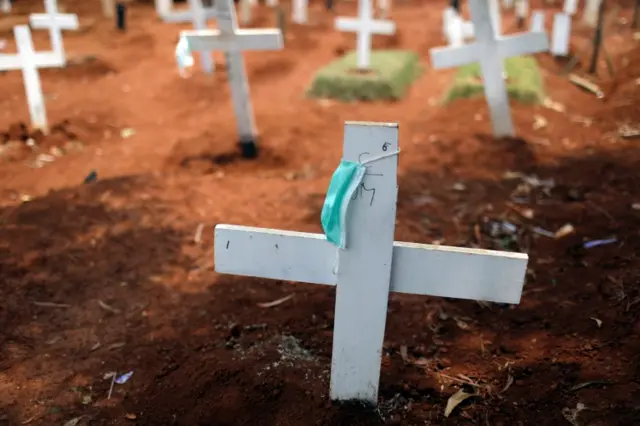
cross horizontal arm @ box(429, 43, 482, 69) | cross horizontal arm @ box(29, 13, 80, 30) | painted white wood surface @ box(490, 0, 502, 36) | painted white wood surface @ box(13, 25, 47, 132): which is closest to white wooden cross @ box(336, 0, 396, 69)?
painted white wood surface @ box(490, 0, 502, 36)

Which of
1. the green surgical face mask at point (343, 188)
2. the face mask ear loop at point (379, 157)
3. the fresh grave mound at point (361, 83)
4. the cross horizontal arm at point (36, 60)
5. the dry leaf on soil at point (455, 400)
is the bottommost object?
the dry leaf on soil at point (455, 400)

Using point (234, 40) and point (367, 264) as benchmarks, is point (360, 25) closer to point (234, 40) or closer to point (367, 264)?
point (234, 40)

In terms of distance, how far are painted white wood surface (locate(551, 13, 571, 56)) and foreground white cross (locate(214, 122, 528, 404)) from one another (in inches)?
296

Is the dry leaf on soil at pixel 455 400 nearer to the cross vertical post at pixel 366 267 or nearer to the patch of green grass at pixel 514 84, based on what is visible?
the cross vertical post at pixel 366 267

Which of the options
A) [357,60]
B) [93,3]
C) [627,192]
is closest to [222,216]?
[627,192]

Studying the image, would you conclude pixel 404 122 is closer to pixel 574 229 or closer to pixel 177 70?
pixel 574 229

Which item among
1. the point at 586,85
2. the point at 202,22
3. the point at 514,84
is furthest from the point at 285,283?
the point at 202,22

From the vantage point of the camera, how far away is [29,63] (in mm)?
5891

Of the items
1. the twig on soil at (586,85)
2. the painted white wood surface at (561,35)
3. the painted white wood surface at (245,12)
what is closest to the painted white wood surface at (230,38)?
the twig on soil at (586,85)

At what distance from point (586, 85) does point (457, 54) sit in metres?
2.59

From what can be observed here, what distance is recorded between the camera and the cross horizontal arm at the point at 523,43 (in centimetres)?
513

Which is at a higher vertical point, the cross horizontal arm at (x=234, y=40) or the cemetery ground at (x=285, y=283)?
the cross horizontal arm at (x=234, y=40)

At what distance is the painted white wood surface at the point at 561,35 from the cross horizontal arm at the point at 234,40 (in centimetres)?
527

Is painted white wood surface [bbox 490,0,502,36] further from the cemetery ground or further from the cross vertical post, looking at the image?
the cross vertical post
